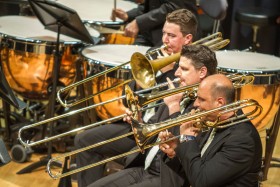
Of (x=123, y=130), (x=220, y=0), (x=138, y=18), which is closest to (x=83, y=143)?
(x=123, y=130)

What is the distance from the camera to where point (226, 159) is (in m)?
3.30

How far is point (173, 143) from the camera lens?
3523mm

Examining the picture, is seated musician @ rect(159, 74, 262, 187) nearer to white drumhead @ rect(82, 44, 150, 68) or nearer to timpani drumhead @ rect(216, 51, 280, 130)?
timpani drumhead @ rect(216, 51, 280, 130)

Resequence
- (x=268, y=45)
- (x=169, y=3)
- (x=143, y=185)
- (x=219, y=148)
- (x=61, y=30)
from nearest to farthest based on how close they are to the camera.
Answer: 1. (x=219, y=148)
2. (x=143, y=185)
3. (x=61, y=30)
4. (x=169, y=3)
5. (x=268, y=45)

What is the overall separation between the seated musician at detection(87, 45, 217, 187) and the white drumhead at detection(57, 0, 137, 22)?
2.09 meters

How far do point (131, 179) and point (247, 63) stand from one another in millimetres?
1485

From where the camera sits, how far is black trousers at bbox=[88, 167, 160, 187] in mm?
3885

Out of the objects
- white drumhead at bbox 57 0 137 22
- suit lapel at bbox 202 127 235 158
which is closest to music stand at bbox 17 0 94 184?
white drumhead at bbox 57 0 137 22

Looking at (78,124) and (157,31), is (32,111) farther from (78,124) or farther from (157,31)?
(157,31)

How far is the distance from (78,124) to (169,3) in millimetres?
1325

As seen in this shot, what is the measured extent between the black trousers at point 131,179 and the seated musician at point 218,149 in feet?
1.27

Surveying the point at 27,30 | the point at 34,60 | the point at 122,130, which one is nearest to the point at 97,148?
the point at 122,130

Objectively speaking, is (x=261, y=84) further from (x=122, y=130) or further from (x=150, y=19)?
(x=150, y=19)

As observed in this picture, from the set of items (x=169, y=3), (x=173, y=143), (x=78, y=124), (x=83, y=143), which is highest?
(x=169, y=3)
